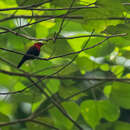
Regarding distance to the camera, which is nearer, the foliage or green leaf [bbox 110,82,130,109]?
the foliage

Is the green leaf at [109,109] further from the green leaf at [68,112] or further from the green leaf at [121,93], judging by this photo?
the green leaf at [68,112]

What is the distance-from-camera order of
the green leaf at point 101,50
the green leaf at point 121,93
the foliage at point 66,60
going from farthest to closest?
the green leaf at point 121,93
the green leaf at point 101,50
the foliage at point 66,60

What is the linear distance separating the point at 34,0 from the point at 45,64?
34 cm

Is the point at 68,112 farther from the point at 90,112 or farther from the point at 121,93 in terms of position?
the point at 121,93

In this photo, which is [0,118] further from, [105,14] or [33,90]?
[105,14]

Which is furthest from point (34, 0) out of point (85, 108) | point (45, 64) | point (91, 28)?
point (85, 108)

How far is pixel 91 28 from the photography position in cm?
94

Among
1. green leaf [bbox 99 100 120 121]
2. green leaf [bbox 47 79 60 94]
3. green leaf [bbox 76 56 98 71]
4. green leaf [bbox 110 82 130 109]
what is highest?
green leaf [bbox 76 56 98 71]

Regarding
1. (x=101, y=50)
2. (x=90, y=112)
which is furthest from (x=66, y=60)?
(x=90, y=112)

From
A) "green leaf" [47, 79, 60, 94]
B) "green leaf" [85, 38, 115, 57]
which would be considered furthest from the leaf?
"green leaf" [85, 38, 115, 57]

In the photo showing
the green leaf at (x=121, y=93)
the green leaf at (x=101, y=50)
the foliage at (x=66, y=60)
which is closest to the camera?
the foliage at (x=66, y=60)

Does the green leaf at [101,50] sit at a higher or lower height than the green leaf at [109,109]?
higher

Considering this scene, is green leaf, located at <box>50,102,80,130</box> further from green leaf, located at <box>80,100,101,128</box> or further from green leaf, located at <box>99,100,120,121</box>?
green leaf, located at <box>99,100,120,121</box>

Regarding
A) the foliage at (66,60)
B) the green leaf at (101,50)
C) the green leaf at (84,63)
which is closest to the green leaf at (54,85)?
the foliage at (66,60)
